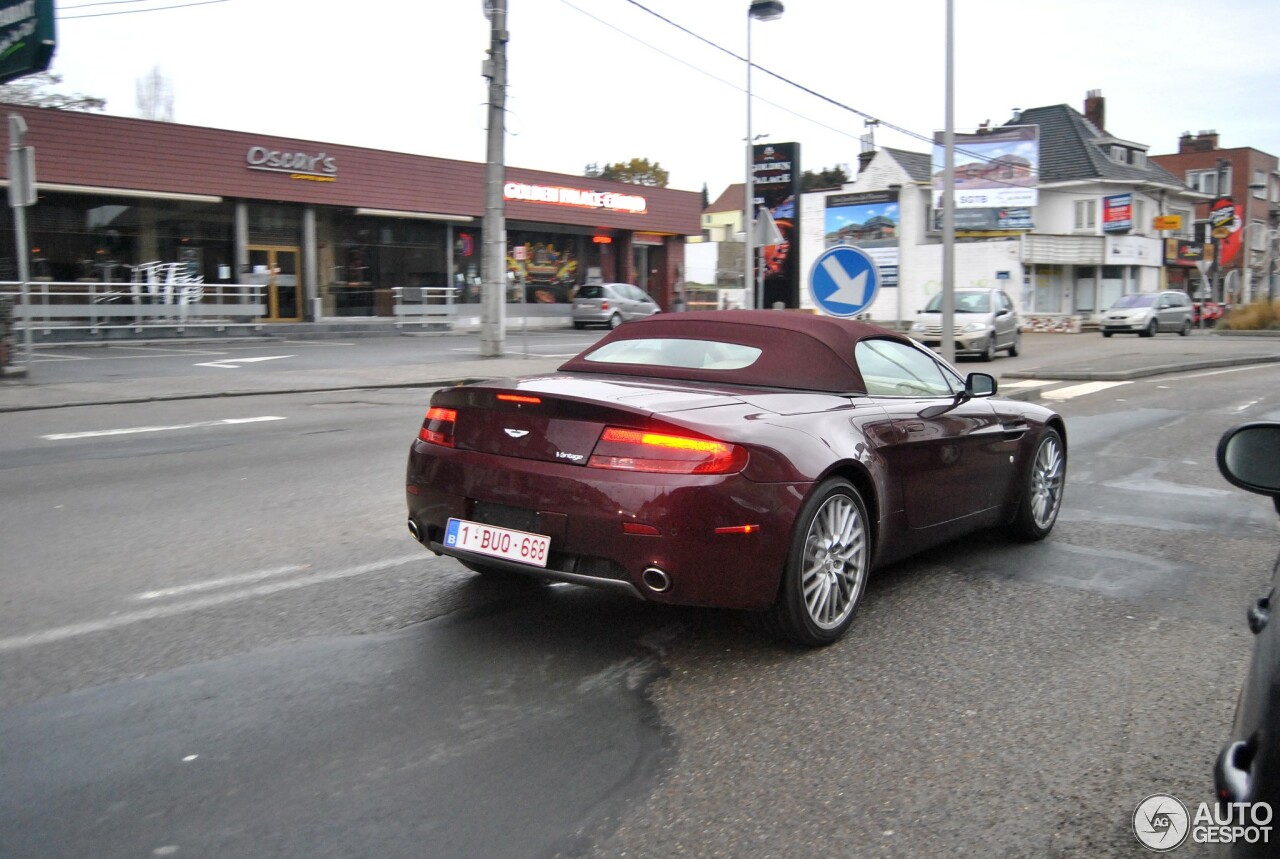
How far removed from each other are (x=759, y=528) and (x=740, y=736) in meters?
0.80

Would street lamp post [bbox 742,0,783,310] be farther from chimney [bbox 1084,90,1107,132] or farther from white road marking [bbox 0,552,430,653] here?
chimney [bbox 1084,90,1107,132]

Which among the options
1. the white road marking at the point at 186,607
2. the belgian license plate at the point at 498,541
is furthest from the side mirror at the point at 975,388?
the white road marking at the point at 186,607

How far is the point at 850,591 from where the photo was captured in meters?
4.45

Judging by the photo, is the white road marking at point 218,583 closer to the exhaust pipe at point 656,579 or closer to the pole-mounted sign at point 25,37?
the exhaust pipe at point 656,579

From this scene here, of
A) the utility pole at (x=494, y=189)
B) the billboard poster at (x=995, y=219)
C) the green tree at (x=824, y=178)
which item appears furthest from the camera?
the green tree at (x=824, y=178)

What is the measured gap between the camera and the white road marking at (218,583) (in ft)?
16.1

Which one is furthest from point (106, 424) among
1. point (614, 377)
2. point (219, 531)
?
point (614, 377)

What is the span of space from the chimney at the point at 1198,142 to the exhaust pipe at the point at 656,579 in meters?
80.5

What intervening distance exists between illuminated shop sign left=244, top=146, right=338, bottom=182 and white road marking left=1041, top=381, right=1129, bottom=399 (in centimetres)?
2415

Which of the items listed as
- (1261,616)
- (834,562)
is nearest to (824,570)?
(834,562)

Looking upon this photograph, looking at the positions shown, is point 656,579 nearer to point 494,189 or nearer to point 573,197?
point 494,189

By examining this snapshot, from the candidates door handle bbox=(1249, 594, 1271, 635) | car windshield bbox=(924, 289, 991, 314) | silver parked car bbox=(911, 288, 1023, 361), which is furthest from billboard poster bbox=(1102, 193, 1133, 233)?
door handle bbox=(1249, 594, 1271, 635)

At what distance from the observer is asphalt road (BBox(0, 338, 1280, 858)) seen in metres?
2.85

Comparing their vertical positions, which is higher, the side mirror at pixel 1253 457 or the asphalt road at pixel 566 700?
the side mirror at pixel 1253 457
